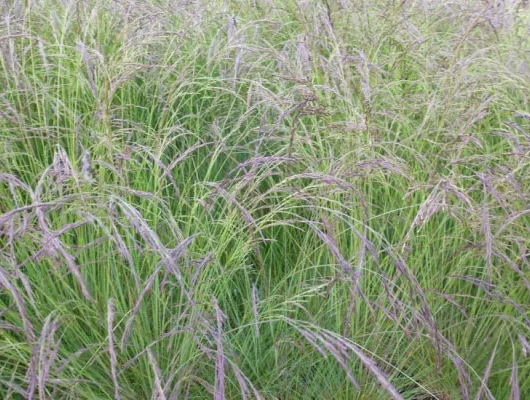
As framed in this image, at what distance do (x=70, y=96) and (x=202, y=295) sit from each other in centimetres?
85

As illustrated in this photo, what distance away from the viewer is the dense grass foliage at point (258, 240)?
137cm

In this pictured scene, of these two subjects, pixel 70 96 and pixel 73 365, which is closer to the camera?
pixel 73 365

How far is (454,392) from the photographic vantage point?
5.26ft

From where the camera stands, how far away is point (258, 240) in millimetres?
1548

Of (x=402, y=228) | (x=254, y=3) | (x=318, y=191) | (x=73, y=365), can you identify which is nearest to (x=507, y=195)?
(x=402, y=228)

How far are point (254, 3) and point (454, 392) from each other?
1.59m

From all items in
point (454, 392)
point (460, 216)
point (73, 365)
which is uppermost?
point (460, 216)

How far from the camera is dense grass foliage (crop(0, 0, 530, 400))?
1.37 m

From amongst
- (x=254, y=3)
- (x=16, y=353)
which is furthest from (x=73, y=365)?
(x=254, y=3)

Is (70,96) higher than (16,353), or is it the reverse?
(70,96)

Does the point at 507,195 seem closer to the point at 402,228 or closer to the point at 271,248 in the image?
the point at 402,228

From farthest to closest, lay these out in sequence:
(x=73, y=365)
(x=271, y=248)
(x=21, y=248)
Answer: (x=271, y=248), (x=21, y=248), (x=73, y=365)

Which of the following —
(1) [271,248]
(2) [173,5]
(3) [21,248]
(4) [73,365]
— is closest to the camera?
(4) [73,365]

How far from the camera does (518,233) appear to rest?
5.54ft
